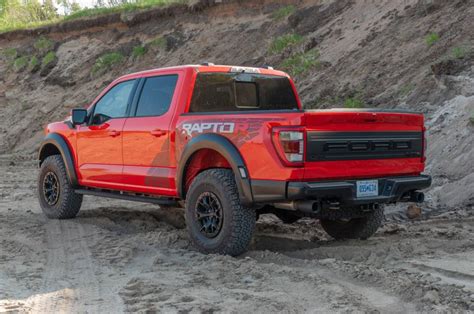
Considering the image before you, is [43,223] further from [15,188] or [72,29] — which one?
[72,29]

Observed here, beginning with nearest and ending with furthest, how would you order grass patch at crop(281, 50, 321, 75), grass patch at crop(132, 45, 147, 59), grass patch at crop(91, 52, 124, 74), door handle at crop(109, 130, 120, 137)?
door handle at crop(109, 130, 120, 137) < grass patch at crop(281, 50, 321, 75) < grass patch at crop(132, 45, 147, 59) < grass patch at crop(91, 52, 124, 74)

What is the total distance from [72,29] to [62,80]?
3337mm

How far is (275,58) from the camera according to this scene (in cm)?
1702

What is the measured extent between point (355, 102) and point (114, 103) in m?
5.85

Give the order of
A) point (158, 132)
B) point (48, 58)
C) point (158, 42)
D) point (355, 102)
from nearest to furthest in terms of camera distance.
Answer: point (158, 132)
point (355, 102)
point (158, 42)
point (48, 58)

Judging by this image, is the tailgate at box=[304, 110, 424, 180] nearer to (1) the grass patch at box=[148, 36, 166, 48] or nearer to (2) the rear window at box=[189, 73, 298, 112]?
(2) the rear window at box=[189, 73, 298, 112]

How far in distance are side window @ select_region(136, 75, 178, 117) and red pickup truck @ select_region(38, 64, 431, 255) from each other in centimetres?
1

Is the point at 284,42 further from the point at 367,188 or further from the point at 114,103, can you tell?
the point at 367,188

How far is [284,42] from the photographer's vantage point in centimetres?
1731

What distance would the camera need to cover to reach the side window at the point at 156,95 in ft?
22.5

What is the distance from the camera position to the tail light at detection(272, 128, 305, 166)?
208 inches

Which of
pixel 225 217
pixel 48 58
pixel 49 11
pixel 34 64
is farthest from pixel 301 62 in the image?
pixel 49 11

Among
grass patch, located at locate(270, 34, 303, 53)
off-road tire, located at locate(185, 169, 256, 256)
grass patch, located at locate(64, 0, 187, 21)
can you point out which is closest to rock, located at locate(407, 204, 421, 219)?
off-road tire, located at locate(185, 169, 256, 256)

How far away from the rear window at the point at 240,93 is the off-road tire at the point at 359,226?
159cm
